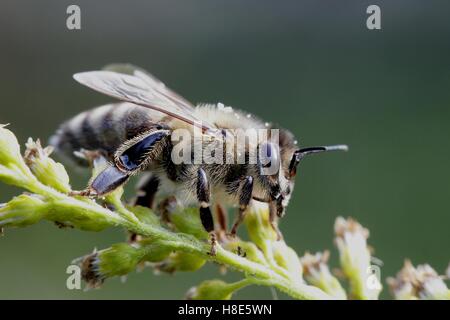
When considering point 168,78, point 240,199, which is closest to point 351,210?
point 168,78

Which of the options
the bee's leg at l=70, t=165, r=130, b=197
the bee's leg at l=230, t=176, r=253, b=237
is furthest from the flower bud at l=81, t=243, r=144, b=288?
the bee's leg at l=230, t=176, r=253, b=237

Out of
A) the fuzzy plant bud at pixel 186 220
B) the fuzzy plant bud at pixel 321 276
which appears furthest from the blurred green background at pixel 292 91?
the fuzzy plant bud at pixel 186 220

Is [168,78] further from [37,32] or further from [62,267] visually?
[62,267]

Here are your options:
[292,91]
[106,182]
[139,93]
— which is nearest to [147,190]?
[139,93]

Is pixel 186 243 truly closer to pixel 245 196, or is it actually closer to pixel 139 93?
pixel 245 196

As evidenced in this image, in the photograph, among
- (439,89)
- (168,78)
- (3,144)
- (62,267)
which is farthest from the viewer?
(168,78)

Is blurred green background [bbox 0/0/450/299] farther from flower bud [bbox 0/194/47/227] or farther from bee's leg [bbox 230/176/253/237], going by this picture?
flower bud [bbox 0/194/47/227]
